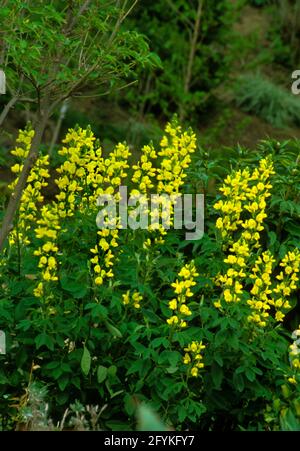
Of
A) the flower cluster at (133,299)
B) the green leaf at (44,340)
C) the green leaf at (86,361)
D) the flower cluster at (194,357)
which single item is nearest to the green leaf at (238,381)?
the flower cluster at (194,357)

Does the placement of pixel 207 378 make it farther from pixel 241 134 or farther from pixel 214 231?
pixel 241 134

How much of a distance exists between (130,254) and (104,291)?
332 mm

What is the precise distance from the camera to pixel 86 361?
4.05 m

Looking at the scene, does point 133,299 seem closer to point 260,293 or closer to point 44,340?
point 44,340

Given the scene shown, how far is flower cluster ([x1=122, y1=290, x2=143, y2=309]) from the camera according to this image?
13.6 ft

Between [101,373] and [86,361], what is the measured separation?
0.10 m

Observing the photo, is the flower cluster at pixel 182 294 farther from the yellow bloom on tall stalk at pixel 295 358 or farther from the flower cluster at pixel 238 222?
the yellow bloom on tall stalk at pixel 295 358

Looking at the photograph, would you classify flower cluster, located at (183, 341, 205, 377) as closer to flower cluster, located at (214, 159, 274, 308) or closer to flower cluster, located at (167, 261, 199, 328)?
flower cluster, located at (167, 261, 199, 328)

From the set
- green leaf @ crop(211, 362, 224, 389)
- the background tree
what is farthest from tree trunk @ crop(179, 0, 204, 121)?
green leaf @ crop(211, 362, 224, 389)

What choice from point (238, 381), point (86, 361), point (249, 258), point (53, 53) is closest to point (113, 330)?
point (86, 361)

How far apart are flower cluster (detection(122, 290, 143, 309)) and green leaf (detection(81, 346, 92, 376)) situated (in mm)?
301

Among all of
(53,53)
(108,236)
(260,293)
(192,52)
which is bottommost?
(260,293)
